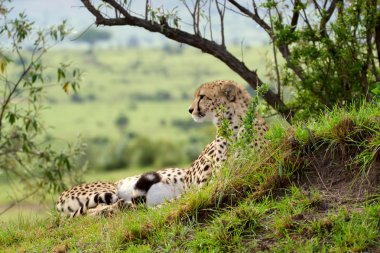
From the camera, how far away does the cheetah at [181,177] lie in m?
6.40

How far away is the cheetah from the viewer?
6402mm

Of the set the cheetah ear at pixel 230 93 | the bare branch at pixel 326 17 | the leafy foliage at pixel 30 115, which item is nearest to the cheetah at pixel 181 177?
the cheetah ear at pixel 230 93

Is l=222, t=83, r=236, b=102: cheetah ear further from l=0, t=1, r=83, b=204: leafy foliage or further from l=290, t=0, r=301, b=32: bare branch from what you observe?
l=0, t=1, r=83, b=204: leafy foliage

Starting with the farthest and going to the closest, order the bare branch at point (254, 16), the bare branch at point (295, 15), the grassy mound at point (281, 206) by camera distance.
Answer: the bare branch at point (254, 16), the bare branch at point (295, 15), the grassy mound at point (281, 206)

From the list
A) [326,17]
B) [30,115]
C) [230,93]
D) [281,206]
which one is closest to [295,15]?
[326,17]

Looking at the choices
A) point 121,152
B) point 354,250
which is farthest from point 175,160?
point 354,250

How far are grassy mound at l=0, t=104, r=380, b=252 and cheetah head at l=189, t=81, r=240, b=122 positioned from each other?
1319mm

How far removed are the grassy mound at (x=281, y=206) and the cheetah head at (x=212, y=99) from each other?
132 cm

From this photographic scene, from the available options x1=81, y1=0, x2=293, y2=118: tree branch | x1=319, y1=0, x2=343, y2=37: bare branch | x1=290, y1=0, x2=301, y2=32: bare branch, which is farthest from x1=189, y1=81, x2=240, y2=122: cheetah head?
x1=319, y1=0, x2=343, y2=37: bare branch

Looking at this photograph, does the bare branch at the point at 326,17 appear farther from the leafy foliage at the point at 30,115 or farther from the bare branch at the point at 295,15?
the leafy foliage at the point at 30,115

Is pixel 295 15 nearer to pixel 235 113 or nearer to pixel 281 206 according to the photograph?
pixel 235 113

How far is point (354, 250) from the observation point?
3.98 metres

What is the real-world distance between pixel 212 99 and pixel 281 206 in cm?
213

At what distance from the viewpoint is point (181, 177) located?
22.9 feet
